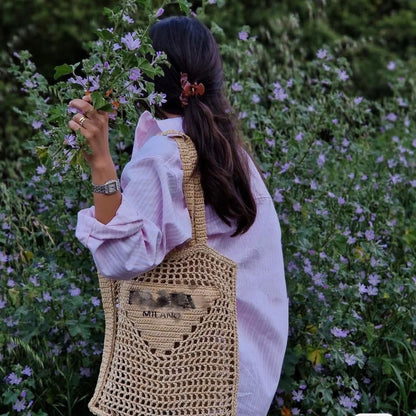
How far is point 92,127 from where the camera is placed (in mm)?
A: 1842

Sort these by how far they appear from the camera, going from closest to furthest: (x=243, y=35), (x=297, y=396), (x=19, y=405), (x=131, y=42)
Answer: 1. (x=131, y=42)
2. (x=19, y=405)
3. (x=297, y=396)
4. (x=243, y=35)

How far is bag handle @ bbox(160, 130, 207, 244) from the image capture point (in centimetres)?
196

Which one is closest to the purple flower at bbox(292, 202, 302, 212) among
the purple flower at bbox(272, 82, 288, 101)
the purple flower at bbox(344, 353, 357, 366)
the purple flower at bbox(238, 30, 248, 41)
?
the purple flower at bbox(272, 82, 288, 101)

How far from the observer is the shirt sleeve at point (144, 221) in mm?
1824

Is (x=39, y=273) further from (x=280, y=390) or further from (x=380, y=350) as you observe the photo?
(x=380, y=350)

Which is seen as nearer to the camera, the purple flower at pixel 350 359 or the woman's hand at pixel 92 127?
the woman's hand at pixel 92 127

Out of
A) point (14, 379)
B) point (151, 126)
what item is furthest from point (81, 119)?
point (14, 379)

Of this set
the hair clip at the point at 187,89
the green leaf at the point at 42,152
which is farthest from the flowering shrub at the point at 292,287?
the hair clip at the point at 187,89

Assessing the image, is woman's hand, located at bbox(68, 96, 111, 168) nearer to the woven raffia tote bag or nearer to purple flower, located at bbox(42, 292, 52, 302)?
the woven raffia tote bag

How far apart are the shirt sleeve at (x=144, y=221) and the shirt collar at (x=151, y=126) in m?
0.08

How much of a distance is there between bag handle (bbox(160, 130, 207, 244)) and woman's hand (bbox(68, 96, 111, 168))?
0.18 m

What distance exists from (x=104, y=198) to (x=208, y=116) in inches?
14.1

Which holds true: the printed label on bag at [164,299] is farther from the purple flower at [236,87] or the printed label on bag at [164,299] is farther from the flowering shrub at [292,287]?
the purple flower at [236,87]

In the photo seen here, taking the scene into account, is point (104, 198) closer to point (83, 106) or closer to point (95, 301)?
point (83, 106)
